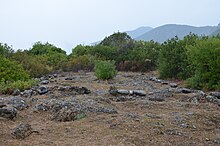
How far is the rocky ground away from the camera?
22.2 feet

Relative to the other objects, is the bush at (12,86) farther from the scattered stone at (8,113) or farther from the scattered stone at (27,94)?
the scattered stone at (8,113)

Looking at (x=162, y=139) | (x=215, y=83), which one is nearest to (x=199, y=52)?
(x=215, y=83)

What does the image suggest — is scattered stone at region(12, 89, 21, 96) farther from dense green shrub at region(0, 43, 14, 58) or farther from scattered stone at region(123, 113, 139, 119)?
dense green shrub at region(0, 43, 14, 58)

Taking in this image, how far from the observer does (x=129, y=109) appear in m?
9.55

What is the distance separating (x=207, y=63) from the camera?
15.2 metres

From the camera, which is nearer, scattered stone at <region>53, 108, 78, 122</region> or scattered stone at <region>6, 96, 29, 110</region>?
scattered stone at <region>53, 108, 78, 122</region>

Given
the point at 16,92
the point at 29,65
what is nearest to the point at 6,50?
the point at 29,65

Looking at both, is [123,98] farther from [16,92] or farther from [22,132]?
[22,132]

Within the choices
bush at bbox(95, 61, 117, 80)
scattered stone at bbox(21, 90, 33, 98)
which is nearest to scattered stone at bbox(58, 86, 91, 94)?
scattered stone at bbox(21, 90, 33, 98)

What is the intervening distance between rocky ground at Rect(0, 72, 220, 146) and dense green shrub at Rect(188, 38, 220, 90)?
3583 millimetres

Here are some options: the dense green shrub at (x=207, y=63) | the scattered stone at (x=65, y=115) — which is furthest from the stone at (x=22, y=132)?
the dense green shrub at (x=207, y=63)

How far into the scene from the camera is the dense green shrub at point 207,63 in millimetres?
15039

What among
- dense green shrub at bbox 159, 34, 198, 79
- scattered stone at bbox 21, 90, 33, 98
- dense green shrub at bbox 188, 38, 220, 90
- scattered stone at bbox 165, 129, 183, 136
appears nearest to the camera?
scattered stone at bbox 165, 129, 183, 136

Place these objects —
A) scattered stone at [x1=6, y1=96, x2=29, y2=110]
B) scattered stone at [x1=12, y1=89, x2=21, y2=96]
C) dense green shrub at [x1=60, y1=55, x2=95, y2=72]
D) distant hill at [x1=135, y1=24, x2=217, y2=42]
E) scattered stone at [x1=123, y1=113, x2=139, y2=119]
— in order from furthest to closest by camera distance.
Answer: distant hill at [x1=135, y1=24, x2=217, y2=42] < dense green shrub at [x1=60, y1=55, x2=95, y2=72] < scattered stone at [x1=12, y1=89, x2=21, y2=96] < scattered stone at [x1=6, y1=96, x2=29, y2=110] < scattered stone at [x1=123, y1=113, x2=139, y2=119]
